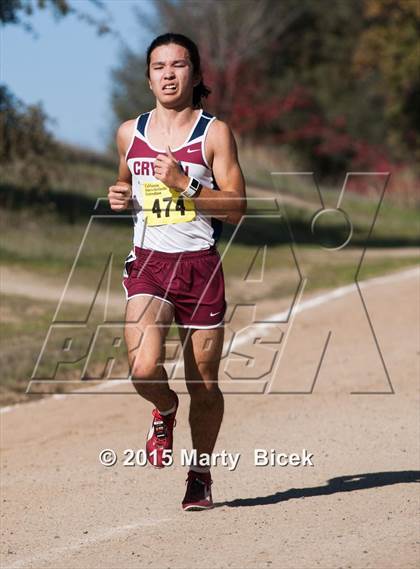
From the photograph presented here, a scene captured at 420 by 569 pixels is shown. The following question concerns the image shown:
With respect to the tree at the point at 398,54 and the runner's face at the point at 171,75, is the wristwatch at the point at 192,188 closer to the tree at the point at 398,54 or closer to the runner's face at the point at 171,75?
the runner's face at the point at 171,75

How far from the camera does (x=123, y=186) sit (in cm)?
728

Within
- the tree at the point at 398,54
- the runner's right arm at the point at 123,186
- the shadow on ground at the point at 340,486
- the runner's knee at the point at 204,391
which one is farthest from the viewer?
the tree at the point at 398,54

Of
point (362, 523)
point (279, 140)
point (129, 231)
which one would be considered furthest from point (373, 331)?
point (279, 140)

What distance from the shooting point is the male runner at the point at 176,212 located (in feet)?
23.2

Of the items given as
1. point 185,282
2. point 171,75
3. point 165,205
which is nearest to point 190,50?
point 171,75

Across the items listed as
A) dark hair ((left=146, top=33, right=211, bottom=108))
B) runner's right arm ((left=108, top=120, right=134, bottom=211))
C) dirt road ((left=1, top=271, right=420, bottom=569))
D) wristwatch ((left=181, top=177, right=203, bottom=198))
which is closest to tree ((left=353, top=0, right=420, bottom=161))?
dirt road ((left=1, top=271, right=420, bottom=569))

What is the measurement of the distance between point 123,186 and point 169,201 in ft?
1.04

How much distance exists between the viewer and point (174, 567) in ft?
21.4

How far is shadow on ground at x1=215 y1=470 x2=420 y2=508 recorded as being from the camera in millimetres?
8000

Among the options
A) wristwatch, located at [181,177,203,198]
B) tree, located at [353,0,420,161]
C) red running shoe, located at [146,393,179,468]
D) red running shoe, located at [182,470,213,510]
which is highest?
tree, located at [353,0,420,161]

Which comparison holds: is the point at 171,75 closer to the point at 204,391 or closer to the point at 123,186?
the point at 123,186

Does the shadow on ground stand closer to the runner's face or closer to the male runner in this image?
the male runner

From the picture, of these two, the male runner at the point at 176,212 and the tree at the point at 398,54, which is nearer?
the male runner at the point at 176,212

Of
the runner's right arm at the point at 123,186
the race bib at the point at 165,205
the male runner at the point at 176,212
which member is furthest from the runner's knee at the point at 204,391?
the runner's right arm at the point at 123,186
